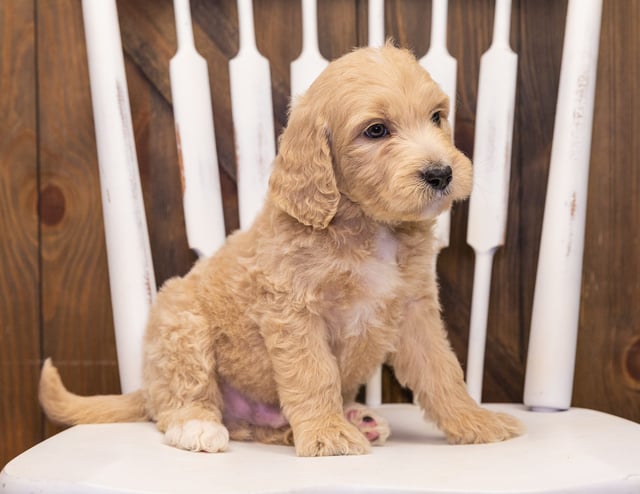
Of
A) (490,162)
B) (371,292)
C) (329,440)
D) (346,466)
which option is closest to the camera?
(346,466)

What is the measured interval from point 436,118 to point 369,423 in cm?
45

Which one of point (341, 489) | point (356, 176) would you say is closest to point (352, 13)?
point (356, 176)

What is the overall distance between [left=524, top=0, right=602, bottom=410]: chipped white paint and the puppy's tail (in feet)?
2.02

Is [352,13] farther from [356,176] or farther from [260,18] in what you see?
[356,176]

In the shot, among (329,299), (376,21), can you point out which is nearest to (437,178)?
(329,299)

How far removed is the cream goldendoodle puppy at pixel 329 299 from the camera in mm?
1121

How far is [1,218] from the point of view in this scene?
1645mm

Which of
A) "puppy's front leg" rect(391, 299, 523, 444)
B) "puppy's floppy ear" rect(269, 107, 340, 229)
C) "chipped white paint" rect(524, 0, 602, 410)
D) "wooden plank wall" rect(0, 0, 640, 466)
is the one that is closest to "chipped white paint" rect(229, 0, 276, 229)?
"wooden plank wall" rect(0, 0, 640, 466)

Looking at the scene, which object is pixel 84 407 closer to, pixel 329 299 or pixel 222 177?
pixel 329 299

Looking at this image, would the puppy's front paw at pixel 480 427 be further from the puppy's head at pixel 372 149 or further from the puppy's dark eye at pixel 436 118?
the puppy's dark eye at pixel 436 118

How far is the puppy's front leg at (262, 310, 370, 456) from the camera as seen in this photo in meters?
1.10

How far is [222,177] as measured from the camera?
5.29 ft

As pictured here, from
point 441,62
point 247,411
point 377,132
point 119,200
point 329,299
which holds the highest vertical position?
point 441,62

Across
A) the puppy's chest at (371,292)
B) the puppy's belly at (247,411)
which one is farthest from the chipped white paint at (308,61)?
the puppy's belly at (247,411)
